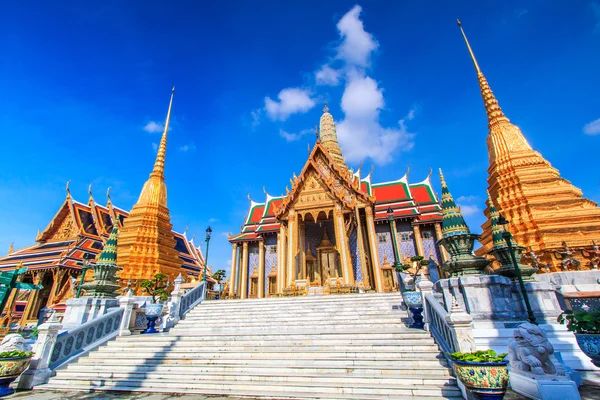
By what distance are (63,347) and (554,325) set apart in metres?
11.2

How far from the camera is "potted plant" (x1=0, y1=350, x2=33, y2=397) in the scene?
521 cm

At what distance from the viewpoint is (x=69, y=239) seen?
82.6ft

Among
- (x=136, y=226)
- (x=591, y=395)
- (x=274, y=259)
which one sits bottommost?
(x=591, y=395)

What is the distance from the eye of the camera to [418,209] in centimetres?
1962

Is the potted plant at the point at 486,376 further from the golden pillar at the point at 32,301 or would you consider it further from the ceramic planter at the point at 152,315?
the golden pillar at the point at 32,301

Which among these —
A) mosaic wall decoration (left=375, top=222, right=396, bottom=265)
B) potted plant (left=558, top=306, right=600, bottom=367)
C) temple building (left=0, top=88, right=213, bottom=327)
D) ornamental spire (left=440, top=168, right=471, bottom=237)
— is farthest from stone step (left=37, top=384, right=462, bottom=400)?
temple building (left=0, top=88, right=213, bottom=327)

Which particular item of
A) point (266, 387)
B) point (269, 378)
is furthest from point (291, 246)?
point (266, 387)

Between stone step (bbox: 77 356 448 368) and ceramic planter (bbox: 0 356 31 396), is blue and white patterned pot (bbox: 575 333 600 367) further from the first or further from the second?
ceramic planter (bbox: 0 356 31 396)

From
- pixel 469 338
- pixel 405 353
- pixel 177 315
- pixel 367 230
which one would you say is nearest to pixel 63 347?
pixel 177 315

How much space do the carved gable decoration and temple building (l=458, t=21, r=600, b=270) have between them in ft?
23.0

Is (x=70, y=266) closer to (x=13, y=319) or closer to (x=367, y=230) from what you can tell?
(x=13, y=319)

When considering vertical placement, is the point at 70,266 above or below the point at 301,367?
above

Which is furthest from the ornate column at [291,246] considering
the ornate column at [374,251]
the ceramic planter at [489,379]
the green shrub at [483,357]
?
the ceramic planter at [489,379]

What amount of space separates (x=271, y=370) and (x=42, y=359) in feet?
17.0
